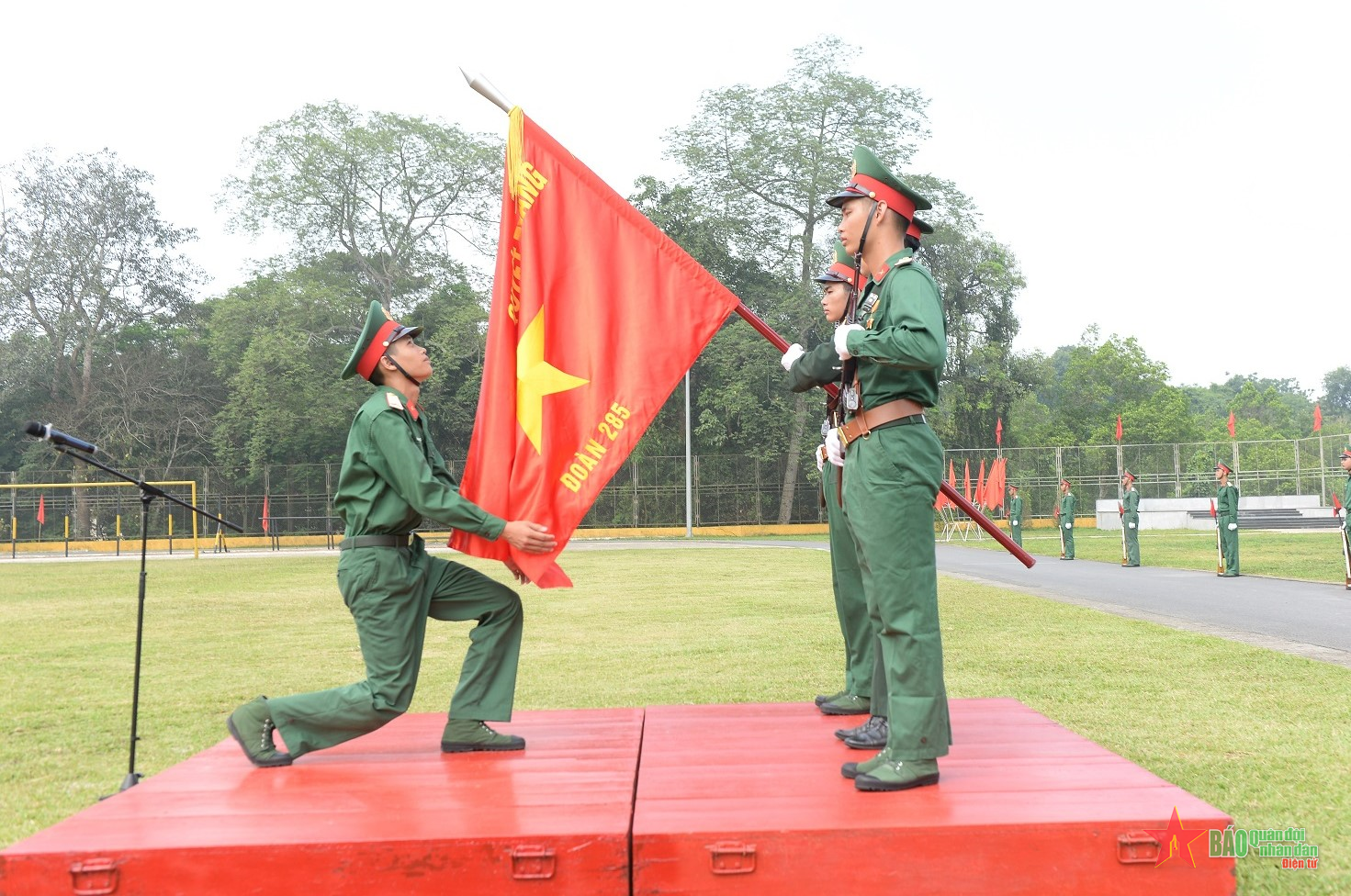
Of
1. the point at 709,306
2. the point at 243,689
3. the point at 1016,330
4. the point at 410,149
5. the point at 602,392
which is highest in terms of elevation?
the point at 410,149

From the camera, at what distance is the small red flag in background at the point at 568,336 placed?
5.35m

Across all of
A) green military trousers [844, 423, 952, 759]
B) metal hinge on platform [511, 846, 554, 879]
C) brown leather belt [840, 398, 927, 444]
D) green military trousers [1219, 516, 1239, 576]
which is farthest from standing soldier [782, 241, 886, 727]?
green military trousers [1219, 516, 1239, 576]

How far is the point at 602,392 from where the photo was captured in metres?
5.50

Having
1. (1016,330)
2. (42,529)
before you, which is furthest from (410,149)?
(1016,330)

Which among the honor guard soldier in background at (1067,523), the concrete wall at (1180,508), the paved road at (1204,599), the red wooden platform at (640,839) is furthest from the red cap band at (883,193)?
the concrete wall at (1180,508)

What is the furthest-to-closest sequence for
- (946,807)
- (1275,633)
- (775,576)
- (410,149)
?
(410,149) < (775,576) < (1275,633) < (946,807)

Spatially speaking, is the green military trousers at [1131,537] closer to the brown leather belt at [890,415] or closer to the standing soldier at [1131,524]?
the standing soldier at [1131,524]

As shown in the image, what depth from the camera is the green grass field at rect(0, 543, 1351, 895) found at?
19.0 feet

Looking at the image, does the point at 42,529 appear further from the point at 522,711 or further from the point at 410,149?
the point at 522,711

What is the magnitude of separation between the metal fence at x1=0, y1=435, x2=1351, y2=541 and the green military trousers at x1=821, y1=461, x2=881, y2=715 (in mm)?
39289

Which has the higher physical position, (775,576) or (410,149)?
(410,149)

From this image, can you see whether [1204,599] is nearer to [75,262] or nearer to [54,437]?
[54,437]

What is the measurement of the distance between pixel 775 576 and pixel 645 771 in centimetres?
1701

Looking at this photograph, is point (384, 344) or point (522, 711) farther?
point (522, 711)
